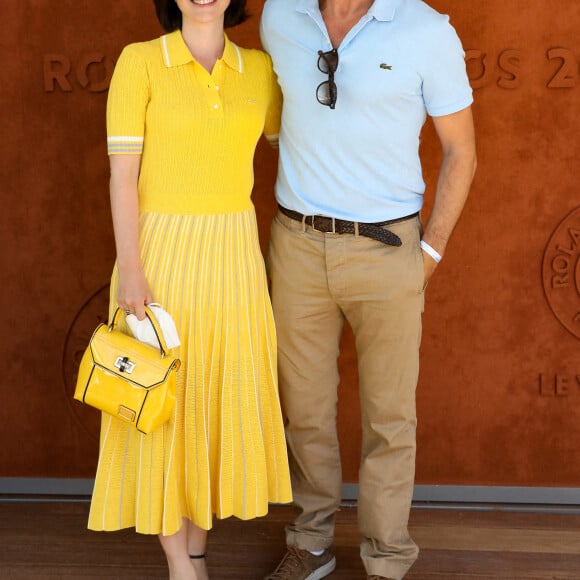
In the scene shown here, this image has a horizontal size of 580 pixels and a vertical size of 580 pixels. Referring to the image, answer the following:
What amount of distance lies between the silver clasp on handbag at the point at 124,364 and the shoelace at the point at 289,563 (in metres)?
0.94

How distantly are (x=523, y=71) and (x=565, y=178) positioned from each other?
0.39 m

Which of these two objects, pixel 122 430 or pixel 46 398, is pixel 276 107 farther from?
pixel 46 398

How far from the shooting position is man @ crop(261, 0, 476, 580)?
2.58 m

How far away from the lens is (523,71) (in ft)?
10.5

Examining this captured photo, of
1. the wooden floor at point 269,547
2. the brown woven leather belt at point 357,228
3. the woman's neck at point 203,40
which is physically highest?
the woman's neck at point 203,40

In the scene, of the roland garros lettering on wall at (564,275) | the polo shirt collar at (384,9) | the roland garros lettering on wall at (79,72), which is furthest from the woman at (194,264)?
the roland garros lettering on wall at (564,275)

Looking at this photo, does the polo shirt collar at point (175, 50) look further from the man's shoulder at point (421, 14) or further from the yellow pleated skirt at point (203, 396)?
the man's shoulder at point (421, 14)

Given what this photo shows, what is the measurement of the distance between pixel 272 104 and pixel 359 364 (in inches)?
32.4

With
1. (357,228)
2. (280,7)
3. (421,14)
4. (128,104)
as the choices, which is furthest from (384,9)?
(128,104)

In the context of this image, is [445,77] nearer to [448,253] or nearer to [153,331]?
[448,253]

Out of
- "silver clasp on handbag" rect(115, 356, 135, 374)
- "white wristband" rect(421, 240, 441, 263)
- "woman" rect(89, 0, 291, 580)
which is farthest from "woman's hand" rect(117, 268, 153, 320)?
"white wristband" rect(421, 240, 441, 263)

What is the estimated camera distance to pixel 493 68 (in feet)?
10.5

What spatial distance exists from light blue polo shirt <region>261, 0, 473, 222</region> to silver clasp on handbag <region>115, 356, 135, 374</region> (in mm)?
666

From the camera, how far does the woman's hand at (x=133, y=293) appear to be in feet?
8.32
